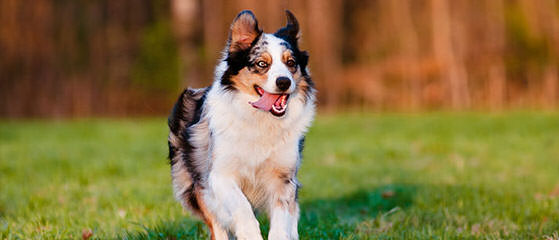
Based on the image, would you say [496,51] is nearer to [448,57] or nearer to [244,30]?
[448,57]

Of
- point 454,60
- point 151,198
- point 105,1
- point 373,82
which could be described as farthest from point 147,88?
point 151,198

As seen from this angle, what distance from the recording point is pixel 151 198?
250 inches

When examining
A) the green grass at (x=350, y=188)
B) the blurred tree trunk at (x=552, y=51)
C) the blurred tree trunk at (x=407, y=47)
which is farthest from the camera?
the blurred tree trunk at (x=407, y=47)

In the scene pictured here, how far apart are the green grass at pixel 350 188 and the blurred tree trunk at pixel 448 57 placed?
14.4m

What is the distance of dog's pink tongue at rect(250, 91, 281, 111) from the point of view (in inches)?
153

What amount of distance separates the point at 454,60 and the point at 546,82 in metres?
5.39

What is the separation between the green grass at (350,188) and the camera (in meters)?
4.74

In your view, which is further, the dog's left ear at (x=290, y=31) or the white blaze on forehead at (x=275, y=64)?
the dog's left ear at (x=290, y=31)

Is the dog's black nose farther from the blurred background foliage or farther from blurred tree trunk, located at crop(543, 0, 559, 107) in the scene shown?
blurred tree trunk, located at crop(543, 0, 559, 107)

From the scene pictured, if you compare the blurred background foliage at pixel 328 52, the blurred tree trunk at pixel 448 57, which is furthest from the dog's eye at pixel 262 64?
the blurred tree trunk at pixel 448 57

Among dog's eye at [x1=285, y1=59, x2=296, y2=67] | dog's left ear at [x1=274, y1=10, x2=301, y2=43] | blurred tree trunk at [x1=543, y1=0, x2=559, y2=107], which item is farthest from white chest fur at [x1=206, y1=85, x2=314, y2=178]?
blurred tree trunk at [x1=543, y1=0, x2=559, y2=107]

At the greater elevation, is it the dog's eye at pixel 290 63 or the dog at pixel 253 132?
the dog's eye at pixel 290 63

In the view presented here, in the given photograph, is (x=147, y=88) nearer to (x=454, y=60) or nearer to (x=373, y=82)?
(x=373, y=82)

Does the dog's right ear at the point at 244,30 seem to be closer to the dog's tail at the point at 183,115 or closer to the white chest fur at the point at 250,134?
the white chest fur at the point at 250,134
